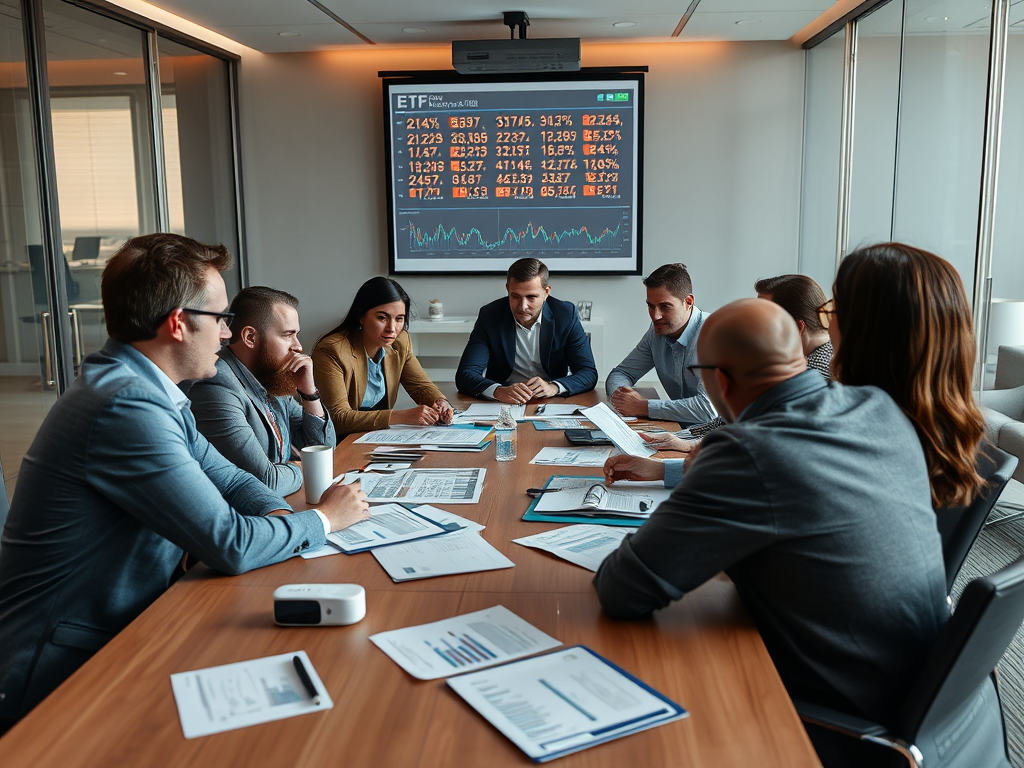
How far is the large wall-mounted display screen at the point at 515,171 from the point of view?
584 cm

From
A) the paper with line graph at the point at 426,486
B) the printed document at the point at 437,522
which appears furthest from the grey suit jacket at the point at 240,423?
the printed document at the point at 437,522

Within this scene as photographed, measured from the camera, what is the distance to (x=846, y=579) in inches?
52.1

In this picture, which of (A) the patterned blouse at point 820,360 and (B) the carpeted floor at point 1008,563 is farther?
(A) the patterned blouse at point 820,360

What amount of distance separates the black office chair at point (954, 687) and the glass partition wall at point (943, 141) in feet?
9.09

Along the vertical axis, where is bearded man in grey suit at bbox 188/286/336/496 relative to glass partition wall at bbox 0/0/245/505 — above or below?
below

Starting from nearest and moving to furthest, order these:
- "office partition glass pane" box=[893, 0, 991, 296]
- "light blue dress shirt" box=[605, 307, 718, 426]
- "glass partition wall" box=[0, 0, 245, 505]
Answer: "light blue dress shirt" box=[605, 307, 718, 426] < "office partition glass pane" box=[893, 0, 991, 296] < "glass partition wall" box=[0, 0, 245, 505]

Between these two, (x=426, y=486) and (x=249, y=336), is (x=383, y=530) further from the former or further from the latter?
(x=249, y=336)

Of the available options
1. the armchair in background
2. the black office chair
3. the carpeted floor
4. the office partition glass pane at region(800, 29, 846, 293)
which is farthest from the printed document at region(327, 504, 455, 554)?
the office partition glass pane at region(800, 29, 846, 293)

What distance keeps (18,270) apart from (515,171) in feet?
10.5

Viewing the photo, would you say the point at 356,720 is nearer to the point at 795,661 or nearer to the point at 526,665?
the point at 526,665

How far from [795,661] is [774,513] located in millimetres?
292

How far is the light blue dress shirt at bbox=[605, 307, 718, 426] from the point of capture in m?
3.17

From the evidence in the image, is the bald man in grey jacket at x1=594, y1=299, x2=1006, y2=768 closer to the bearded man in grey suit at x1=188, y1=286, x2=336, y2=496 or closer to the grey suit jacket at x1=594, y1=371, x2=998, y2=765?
the grey suit jacket at x1=594, y1=371, x2=998, y2=765

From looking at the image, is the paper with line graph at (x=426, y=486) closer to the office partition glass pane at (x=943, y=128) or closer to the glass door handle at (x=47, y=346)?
the glass door handle at (x=47, y=346)
